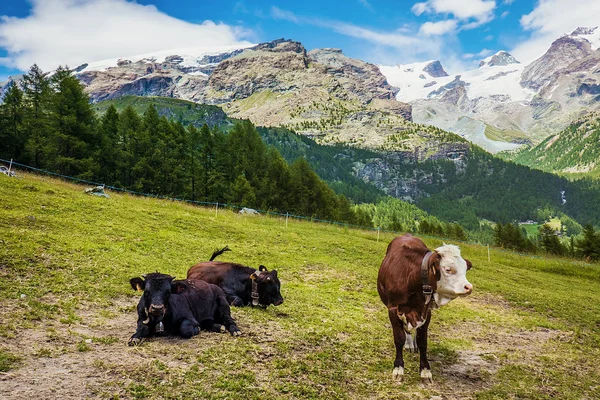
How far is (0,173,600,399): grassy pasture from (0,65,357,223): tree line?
31.2 m

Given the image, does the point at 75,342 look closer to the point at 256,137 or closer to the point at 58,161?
the point at 58,161

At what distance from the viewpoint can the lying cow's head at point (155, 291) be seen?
7476 millimetres

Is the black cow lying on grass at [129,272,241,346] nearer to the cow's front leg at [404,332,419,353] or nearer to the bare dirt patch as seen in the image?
the bare dirt patch

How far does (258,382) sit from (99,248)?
11.2 m

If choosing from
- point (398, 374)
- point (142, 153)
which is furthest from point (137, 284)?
point (142, 153)

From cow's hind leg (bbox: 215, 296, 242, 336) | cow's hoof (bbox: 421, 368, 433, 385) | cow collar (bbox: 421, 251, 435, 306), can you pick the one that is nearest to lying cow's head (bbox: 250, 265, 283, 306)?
cow's hind leg (bbox: 215, 296, 242, 336)

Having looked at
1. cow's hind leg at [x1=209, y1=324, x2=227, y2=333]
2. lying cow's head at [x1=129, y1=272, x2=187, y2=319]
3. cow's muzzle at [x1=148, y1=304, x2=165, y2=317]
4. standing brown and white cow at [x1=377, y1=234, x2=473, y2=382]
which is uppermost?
standing brown and white cow at [x1=377, y1=234, x2=473, y2=382]

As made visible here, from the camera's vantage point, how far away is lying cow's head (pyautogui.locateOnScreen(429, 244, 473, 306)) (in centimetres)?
632

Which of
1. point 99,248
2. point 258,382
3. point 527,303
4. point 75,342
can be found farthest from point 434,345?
point 99,248

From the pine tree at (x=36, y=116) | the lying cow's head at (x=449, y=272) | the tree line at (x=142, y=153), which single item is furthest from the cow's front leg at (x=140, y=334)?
the pine tree at (x=36, y=116)

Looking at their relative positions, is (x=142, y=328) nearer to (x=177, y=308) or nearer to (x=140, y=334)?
(x=140, y=334)

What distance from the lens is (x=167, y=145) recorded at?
198ft

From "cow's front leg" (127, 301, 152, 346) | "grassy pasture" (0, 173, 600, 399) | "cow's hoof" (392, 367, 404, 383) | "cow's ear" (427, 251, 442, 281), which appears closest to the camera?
"grassy pasture" (0, 173, 600, 399)

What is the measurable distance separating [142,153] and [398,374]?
56837 mm
